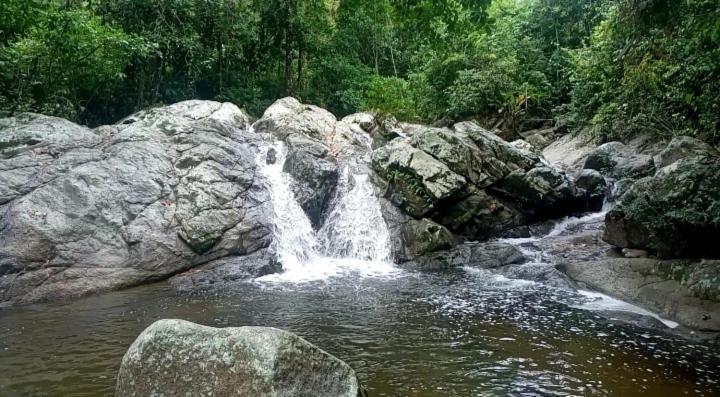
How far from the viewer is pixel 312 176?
1540 centimetres

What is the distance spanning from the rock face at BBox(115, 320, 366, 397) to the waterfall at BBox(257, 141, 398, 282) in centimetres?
762

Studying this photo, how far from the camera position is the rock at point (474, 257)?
12258 millimetres

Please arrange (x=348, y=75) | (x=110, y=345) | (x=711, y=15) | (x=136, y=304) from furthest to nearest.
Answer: (x=348, y=75), (x=136, y=304), (x=110, y=345), (x=711, y=15)

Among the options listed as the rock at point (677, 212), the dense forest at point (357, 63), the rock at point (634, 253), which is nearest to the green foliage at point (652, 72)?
the dense forest at point (357, 63)

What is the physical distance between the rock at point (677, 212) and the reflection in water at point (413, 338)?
2.30 m

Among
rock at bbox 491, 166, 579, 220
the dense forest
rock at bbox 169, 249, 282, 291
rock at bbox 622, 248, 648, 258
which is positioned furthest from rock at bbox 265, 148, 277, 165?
rock at bbox 622, 248, 648, 258

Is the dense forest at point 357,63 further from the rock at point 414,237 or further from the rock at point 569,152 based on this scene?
the rock at point 414,237

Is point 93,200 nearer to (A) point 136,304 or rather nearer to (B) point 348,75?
(A) point 136,304

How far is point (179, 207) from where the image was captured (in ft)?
40.5

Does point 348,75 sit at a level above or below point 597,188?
above

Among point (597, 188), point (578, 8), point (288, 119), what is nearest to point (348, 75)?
point (288, 119)

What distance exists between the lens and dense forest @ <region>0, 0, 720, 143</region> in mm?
12695

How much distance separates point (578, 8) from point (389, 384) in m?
25.0

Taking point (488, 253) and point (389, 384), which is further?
point (488, 253)
